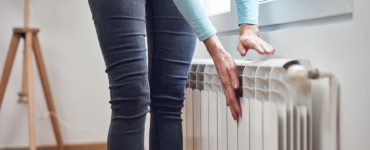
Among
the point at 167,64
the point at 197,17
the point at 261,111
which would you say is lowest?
the point at 261,111

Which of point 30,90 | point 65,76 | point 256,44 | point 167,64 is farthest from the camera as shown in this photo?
point 65,76

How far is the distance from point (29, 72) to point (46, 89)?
0.52 ft

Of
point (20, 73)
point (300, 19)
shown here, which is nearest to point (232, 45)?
point (300, 19)

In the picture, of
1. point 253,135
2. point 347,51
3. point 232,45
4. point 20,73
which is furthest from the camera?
point 20,73

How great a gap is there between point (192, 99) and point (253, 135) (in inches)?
17.9

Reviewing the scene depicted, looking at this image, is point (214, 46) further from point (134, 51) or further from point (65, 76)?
point (65, 76)

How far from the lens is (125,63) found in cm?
93

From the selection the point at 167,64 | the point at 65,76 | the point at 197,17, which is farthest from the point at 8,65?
the point at 197,17

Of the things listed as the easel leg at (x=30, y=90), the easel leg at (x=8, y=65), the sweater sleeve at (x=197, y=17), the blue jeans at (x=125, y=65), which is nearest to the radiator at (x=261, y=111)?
the sweater sleeve at (x=197, y=17)

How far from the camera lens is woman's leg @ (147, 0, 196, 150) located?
43.6 inches

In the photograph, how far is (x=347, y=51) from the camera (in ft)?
2.55

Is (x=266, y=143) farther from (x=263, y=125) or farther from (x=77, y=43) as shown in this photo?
(x=77, y=43)

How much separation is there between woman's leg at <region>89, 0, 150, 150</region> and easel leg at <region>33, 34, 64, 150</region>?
3.66ft

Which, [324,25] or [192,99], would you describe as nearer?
[324,25]
